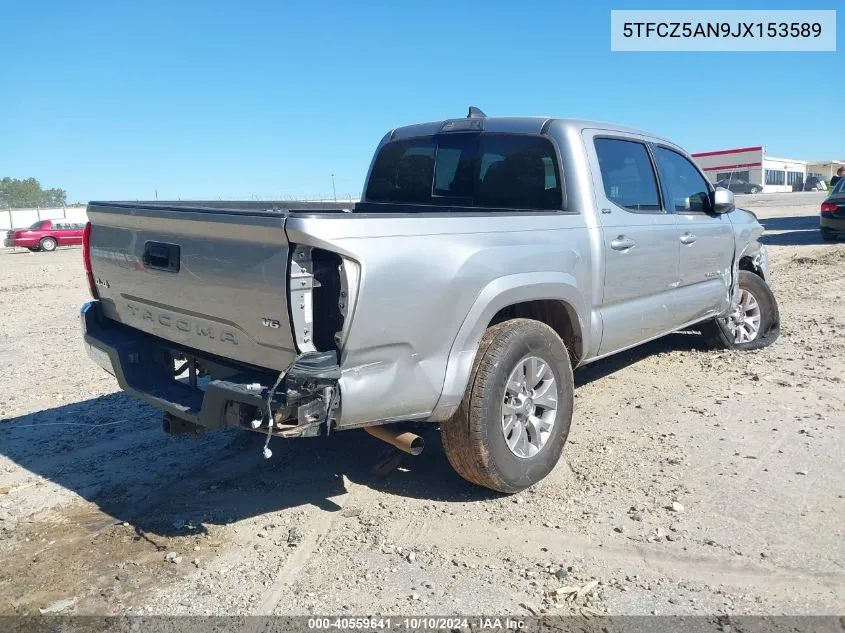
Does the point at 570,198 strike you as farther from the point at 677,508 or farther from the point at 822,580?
the point at 822,580

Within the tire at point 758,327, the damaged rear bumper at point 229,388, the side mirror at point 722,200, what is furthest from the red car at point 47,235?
the side mirror at point 722,200

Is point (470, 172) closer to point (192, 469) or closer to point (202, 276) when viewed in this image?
point (202, 276)

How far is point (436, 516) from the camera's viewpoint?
364 cm

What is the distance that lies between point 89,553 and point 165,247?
150cm

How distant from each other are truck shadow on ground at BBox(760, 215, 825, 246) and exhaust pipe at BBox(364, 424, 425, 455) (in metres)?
16.7

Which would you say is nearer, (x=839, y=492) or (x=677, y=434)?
(x=839, y=492)

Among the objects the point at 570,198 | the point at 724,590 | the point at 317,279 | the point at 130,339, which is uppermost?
the point at 570,198

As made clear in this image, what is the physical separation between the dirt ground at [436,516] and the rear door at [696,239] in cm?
71

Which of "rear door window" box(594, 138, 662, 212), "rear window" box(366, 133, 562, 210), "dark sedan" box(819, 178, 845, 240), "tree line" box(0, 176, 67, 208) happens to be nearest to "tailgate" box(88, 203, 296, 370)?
"rear window" box(366, 133, 562, 210)

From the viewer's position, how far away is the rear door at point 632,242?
4.48m

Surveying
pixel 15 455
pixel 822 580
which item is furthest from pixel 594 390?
pixel 15 455

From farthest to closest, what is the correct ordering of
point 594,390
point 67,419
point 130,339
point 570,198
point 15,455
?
point 594,390 < point 67,419 < point 15,455 < point 570,198 < point 130,339

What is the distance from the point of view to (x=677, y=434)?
15.3 feet

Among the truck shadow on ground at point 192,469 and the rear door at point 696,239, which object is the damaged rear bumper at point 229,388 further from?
the rear door at point 696,239
